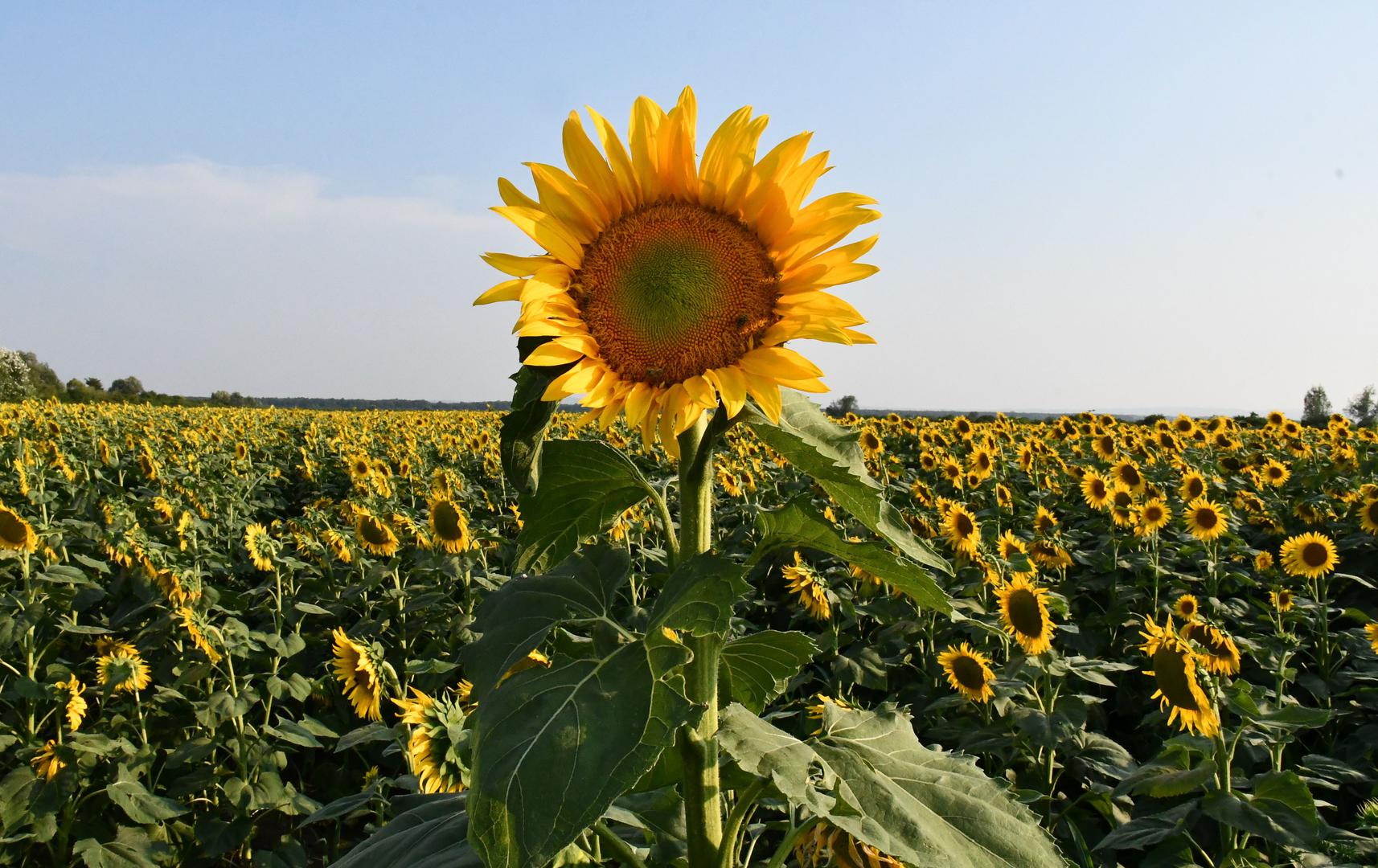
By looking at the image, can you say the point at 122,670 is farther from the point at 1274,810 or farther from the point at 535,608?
the point at 1274,810

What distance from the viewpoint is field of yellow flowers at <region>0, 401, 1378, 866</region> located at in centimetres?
287

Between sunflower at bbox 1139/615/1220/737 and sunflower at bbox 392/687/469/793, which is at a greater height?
sunflower at bbox 392/687/469/793

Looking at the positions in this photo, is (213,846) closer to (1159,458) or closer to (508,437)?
(508,437)

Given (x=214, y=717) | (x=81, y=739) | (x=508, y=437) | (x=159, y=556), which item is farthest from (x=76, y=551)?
(x=508, y=437)

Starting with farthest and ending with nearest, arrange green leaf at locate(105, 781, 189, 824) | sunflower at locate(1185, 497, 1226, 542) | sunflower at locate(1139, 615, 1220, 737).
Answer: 1. sunflower at locate(1185, 497, 1226, 542)
2. green leaf at locate(105, 781, 189, 824)
3. sunflower at locate(1139, 615, 1220, 737)

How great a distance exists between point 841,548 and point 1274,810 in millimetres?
2467

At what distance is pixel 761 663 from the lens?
1318mm

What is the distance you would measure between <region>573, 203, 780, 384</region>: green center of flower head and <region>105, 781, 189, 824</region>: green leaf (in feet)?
13.6

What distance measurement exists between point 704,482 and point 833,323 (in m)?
0.28

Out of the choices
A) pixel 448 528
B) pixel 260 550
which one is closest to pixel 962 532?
pixel 448 528

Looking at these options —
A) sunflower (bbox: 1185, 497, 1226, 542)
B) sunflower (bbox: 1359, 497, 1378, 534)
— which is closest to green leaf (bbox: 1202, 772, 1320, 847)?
sunflower (bbox: 1185, 497, 1226, 542)

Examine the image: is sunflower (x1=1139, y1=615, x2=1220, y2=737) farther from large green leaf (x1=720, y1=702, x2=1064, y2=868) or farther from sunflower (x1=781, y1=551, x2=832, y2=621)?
large green leaf (x1=720, y1=702, x2=1064, y2=868)

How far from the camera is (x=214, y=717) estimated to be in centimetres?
426

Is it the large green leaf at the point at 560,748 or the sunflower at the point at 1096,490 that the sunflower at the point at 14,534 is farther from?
the sunflower at the point at 1096,490
